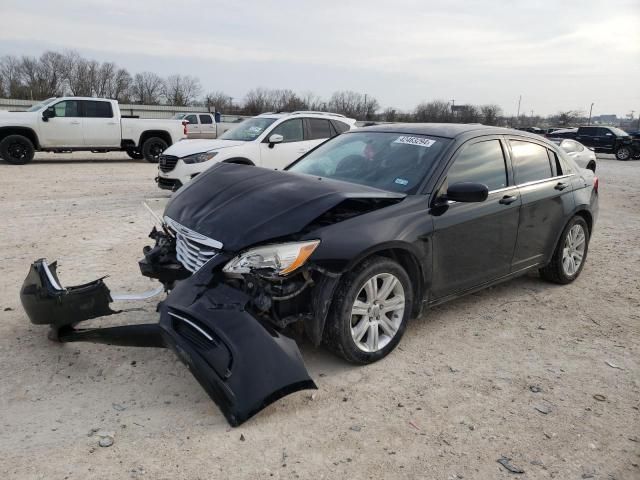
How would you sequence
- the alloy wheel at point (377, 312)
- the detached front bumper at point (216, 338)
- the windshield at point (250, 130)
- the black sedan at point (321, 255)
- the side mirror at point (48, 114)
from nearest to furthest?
the detached front bumper at point (216, 338)
the black sedan at point (321, 255)
the alloy wheel at point (377, 312)
the windshield at point (250, 130)
the side mirror at point (48, 114)

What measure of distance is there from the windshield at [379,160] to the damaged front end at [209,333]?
59.8 inches

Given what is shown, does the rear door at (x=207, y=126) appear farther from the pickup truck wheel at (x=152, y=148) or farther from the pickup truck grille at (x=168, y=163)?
the pickup truck grille at (x=168, y=163)

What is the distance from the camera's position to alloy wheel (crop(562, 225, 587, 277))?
17.4 ft

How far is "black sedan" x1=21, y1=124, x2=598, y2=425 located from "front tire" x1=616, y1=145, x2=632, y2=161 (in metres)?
26.6

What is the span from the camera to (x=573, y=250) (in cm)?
546

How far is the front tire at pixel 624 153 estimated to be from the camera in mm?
26906

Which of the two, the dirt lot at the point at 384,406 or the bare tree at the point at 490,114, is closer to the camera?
the dirt lot at the point at 384,406

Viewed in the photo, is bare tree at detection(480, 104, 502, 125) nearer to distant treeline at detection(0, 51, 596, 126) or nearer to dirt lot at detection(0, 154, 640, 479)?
distant treeline at detection(0, 51, 596, 126)

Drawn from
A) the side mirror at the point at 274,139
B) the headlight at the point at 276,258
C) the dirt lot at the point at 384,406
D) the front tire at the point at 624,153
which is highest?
the side mirror at the point at 274,139

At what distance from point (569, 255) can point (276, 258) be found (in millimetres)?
3724

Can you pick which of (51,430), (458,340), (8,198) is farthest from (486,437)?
→ (8,198)

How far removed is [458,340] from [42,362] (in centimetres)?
305

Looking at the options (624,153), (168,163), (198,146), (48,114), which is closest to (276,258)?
(168,163)

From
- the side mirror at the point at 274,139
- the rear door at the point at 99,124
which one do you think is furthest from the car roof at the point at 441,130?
the rear door at the point at 99,124
